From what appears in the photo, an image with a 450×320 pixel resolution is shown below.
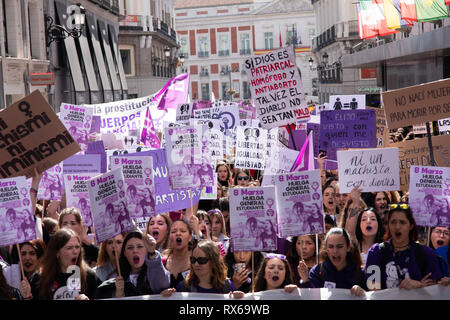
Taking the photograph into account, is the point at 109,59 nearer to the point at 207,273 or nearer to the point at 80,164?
the point at 80,164

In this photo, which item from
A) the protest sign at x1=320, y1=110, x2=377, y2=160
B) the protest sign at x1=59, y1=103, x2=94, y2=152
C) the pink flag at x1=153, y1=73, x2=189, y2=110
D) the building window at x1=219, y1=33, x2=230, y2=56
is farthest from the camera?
the building window at x1=219, y1=33, x2=230, y2=56

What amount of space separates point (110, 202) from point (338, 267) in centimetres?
161

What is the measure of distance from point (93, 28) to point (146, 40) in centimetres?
1431

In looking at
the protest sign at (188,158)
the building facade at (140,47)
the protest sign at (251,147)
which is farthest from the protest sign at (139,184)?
the building facade at (140,47)

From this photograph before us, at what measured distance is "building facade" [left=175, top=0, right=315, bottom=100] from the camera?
92.4m

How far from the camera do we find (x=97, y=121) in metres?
12.5

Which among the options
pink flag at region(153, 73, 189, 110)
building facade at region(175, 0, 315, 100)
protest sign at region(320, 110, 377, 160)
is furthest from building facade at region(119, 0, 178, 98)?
building facade at region(175, 0, 315, 100)

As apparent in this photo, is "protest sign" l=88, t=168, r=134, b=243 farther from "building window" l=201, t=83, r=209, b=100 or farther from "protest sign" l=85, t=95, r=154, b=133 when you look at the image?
"building window" l=201, t=83, r=209, b=100

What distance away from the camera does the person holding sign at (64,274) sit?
4949 millimetres

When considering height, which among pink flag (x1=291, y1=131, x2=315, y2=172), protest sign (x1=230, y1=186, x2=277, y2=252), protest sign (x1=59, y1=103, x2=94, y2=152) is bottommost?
protest sign (x1=230, y1=186, x2=277, y2=252)

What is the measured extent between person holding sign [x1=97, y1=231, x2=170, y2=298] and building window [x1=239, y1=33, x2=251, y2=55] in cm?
8902

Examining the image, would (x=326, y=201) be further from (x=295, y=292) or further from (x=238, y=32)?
(x=238, y=32)

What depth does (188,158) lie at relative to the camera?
7582 mm

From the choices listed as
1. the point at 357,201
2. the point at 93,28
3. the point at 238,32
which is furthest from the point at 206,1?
the point at 357,201
